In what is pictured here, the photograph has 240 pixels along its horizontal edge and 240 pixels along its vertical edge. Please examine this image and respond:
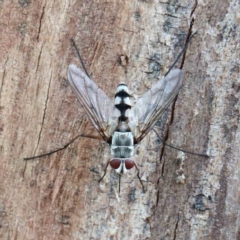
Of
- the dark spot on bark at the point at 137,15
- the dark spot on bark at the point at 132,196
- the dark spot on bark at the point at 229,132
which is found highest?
the dark spot on bark at the point at 137,15

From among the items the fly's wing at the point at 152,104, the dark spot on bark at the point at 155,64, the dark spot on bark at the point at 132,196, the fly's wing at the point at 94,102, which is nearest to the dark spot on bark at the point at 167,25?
the dark spot on bark at the point at 155,64

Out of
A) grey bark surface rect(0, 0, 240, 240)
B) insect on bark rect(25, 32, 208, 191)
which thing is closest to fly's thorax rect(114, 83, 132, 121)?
insect on bark rect(25, 32, 208, 191)

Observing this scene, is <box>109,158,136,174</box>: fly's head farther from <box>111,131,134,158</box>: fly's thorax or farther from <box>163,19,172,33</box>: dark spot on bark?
<box>163,19,172,33</box>: dark spot on bark

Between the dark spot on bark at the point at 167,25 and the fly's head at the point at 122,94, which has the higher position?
the dark spot on bark at the point at 167,25

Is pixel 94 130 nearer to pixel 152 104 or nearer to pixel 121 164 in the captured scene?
pixel 121 164

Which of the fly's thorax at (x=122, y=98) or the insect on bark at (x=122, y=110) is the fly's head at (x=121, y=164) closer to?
the insect on bark at (x=122, y=110)
